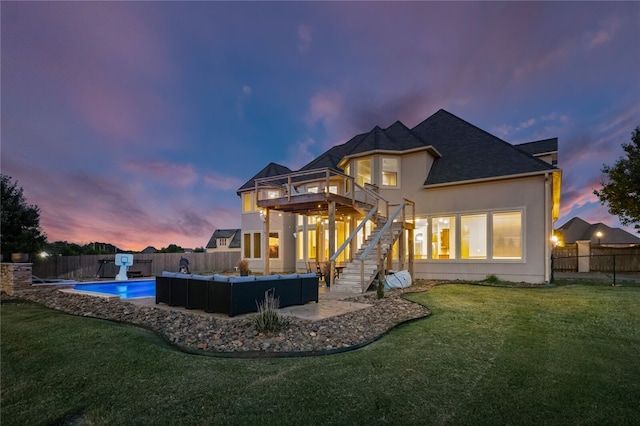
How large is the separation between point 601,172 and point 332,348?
19852 millimetres

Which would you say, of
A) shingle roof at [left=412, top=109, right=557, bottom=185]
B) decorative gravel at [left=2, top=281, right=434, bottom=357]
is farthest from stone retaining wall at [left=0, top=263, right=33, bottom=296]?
shingle roof at [left=412, top=109, right=557, bottom=185]

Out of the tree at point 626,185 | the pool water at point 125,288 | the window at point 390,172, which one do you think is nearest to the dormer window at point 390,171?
the window at point 390,172

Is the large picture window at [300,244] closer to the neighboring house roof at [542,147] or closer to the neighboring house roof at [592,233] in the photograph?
the neighboring house roof at [542,147]

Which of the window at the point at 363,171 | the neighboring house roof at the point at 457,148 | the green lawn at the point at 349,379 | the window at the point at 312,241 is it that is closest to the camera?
the green lawn at the point at 349,379

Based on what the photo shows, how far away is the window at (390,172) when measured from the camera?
14.7 m

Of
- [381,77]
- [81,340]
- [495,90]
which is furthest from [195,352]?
[495,90]

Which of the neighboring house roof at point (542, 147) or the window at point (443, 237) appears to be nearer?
the window at point (443, 237)

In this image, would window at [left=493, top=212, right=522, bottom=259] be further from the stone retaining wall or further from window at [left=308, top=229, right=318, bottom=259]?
the stone retaining wall

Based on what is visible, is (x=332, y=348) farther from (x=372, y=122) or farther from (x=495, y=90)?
(x=372, y=122)

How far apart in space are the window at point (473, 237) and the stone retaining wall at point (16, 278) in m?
15.2

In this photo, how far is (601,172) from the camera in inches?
687

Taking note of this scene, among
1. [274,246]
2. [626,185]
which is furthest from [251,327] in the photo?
[626,185]

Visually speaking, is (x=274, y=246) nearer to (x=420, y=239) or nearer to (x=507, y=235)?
(x=420, y=239)

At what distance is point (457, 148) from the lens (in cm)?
1495
